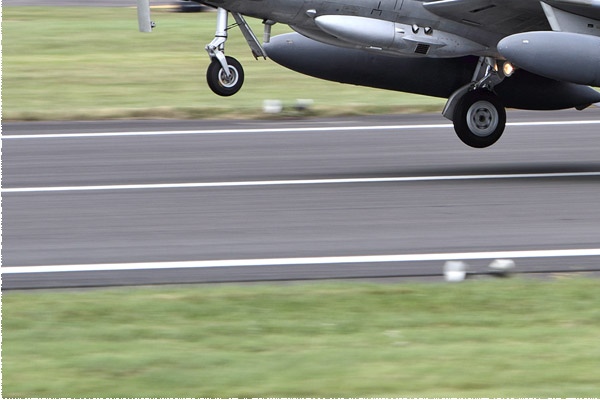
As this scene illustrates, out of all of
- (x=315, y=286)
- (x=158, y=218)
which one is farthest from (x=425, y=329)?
(x=158, y=218)

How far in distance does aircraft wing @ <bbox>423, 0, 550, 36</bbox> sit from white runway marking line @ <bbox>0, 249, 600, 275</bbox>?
4.07 m

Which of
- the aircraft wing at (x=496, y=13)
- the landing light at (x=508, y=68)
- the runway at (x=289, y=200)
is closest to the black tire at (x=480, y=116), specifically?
the landing light at (x=508, y=68)

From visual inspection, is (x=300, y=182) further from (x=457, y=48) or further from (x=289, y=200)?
(x=457, y=48)

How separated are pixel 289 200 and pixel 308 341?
4.58 meters

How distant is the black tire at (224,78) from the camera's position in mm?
14609

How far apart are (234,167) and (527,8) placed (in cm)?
338

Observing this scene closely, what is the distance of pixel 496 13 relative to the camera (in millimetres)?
12438

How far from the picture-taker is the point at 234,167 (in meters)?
12.9

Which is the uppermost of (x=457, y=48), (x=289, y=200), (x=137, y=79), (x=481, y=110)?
(x=457, y=48)

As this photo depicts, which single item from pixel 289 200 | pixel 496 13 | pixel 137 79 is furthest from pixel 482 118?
pixel 137 79

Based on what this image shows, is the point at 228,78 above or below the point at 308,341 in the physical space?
above

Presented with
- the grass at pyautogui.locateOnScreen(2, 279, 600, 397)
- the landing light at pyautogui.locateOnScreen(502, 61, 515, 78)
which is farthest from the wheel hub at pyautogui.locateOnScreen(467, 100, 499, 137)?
the grass at pyautogui.locateOnScreen(2, 279, 600, 397)

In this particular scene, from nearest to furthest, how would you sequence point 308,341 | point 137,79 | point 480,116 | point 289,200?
→ point 308,341
point 289,200
point 480,116
point 137,79

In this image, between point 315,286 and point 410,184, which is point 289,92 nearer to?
point 410,184
